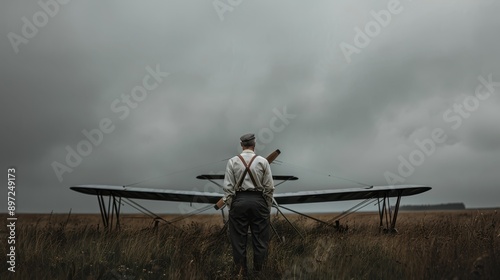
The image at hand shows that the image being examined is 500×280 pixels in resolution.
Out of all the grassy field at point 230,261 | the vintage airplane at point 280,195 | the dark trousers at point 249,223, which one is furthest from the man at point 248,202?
the vintage airplane at point 280,195

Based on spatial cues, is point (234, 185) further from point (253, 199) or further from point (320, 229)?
point (320, 229)

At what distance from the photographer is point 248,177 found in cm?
715

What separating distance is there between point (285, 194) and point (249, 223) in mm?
5442

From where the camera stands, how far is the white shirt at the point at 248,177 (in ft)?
23.5

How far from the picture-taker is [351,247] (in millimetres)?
8047

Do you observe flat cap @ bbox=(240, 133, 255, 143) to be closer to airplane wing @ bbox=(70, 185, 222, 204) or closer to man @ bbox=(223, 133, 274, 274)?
man @ bbox=(223, 133, 274, 274)

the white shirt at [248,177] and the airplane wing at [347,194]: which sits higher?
the white shirt at [248,177]

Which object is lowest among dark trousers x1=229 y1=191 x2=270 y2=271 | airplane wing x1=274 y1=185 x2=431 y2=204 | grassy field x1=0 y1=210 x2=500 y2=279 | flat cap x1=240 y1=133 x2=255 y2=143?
grassy field x1=0 y1=210 x2=500 y2=279

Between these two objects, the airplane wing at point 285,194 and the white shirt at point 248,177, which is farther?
the airplane wing at point 285,194

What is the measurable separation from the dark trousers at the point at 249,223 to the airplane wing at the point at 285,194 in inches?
204

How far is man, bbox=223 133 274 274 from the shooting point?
7023 mm

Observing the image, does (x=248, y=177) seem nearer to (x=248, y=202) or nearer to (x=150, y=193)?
(x=248, y=202)

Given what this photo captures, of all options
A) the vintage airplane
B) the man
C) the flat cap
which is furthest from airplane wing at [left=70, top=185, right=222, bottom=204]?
the man

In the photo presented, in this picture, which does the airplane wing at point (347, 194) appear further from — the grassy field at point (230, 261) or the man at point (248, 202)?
the man at point (248, 202)
